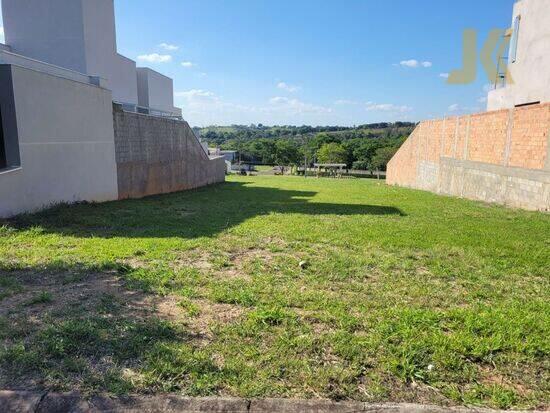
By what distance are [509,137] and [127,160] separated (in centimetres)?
1209

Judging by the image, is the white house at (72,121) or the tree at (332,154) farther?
the tree at (332,154)

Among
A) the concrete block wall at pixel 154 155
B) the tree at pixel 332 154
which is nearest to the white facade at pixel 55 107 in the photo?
the concrete block wall at pixel 154 155

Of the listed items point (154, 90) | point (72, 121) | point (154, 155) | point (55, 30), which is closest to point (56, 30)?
point (55, 30)

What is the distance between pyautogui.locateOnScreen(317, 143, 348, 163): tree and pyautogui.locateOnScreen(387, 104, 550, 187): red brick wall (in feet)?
223

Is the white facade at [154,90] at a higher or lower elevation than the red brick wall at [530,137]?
higher

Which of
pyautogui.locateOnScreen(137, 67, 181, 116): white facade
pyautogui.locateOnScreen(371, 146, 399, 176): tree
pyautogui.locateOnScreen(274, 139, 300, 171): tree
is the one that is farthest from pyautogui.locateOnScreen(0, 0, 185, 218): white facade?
pyautogui.locateOnScreen(274, 139, 300, 171): tree

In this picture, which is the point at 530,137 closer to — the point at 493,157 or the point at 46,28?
the point at 493,157

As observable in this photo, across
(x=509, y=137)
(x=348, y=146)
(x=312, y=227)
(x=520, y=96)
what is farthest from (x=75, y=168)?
(x=348, y=146)

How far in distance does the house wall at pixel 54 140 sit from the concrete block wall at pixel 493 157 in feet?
39.4

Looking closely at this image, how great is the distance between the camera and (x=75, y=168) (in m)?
10.4

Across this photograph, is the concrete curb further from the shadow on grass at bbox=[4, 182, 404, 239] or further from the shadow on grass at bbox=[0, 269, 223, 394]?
the shadow on grass at bbox=[4, 182, 404, 239]

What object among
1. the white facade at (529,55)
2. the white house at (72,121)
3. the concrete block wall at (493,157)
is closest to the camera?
the white house at (72,121)

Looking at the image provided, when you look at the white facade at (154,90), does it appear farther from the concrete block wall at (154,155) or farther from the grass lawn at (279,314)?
the grass lawn at (279,314)

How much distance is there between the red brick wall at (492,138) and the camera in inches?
435
